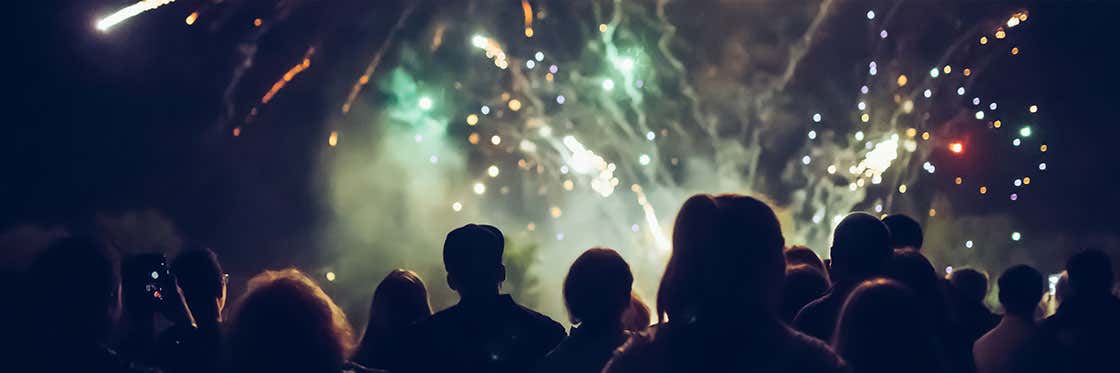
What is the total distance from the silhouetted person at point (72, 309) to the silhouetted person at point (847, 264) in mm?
2668

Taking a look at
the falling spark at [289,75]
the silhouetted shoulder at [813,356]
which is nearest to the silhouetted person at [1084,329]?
the silhouetted shoulder at [813,356]

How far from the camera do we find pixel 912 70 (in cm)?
2341

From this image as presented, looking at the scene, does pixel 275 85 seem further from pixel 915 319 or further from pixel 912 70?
pixel 915 319

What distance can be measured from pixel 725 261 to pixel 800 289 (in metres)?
1.93

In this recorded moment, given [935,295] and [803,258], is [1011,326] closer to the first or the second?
[803,258]

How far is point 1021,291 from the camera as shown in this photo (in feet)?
16.4

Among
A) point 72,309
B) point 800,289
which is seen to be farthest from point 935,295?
point 72,309

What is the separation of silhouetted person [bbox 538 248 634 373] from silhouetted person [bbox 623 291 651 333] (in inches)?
22.3

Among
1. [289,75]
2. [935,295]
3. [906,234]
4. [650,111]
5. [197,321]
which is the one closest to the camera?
[935,295]

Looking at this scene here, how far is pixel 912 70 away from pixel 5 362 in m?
23.0

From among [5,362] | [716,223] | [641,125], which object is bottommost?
[5,362]

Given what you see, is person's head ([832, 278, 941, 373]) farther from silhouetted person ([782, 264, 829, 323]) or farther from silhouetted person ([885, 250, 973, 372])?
silhouetted person ([782, 264, 829, 323])

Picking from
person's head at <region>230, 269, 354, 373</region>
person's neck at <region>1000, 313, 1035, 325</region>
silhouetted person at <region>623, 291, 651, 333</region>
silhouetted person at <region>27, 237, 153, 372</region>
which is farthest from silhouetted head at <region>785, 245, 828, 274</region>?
silhouetted person at <region>27, 237, 153, 372</region>

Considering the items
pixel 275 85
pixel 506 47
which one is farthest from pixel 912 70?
pixel 275 85
